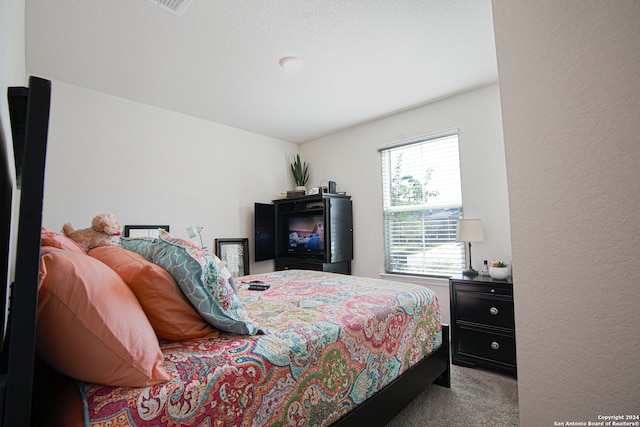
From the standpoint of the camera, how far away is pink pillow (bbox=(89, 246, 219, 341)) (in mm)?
1071

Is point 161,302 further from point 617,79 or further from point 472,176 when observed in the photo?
point 472,176

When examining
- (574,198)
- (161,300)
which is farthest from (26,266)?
(574,198)

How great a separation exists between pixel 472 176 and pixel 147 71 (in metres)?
3.49

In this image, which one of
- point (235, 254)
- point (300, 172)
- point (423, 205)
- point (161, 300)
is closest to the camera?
point (161, 300)

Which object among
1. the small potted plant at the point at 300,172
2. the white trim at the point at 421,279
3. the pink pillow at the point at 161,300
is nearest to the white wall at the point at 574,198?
the pink pillow at the point at 161,300

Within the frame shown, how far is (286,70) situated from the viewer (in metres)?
2.87

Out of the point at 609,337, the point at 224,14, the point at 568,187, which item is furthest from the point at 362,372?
the point at 224,14

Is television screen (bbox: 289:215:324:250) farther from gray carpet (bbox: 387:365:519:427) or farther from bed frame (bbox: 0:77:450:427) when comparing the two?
bed frame (bbox: 0:77:450:427)

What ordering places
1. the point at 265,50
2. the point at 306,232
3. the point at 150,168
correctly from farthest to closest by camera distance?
the point at 306,232 < the point at 150,168 < the point at 265,50

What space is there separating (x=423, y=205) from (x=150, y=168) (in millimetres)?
3321

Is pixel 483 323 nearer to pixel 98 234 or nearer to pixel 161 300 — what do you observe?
pixel 161 300

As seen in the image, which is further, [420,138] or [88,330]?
[420,138]

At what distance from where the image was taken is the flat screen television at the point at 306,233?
166 inches

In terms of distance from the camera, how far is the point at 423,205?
12.3ft
